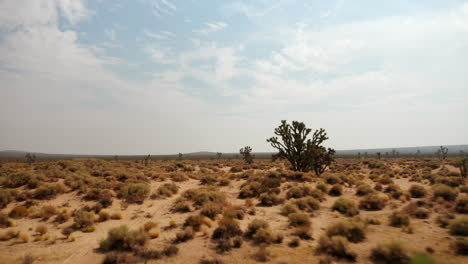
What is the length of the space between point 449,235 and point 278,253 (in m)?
7.16

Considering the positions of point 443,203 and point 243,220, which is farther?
point 443,203

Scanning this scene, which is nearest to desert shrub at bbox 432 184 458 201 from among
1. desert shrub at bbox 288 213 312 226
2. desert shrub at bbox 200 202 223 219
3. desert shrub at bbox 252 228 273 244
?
desert shrub at bbox 288 213 312 226

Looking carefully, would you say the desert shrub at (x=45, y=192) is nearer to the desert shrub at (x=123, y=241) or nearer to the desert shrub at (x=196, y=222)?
the desert shrub at (x=123, y=241)

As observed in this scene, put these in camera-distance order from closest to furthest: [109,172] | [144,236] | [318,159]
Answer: [144,236] < [109,172] < [318,159]

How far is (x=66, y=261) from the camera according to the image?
728 cm

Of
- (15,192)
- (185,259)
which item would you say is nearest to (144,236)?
(185,259)

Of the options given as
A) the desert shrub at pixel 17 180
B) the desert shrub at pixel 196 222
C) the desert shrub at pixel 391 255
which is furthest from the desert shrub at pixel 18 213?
the desert shrub at pixel 391 255

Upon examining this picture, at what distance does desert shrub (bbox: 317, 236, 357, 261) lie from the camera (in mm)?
7124

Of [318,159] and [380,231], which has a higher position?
[318,159]

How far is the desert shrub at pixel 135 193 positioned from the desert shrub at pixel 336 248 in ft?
38.8

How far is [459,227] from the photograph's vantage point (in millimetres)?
8516

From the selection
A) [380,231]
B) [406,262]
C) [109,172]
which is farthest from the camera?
[109,172]

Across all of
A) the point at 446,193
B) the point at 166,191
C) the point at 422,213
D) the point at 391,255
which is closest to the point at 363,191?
the point at 446,193

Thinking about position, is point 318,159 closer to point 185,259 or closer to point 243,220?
point 243,220
